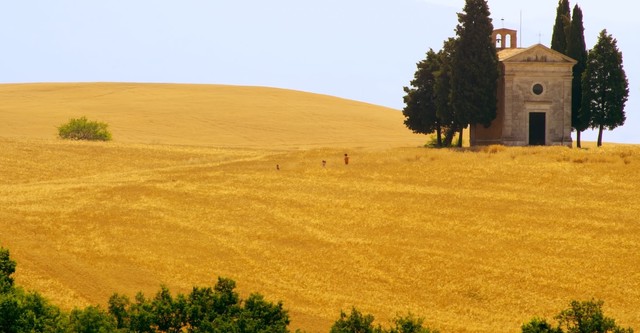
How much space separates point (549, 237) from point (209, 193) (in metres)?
17.6

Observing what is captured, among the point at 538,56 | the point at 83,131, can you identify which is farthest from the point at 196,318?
the point at 83,131

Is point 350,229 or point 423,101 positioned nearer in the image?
point 350,229

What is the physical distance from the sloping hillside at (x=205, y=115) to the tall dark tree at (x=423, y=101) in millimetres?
18077

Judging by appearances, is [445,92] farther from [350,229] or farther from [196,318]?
[196,318]

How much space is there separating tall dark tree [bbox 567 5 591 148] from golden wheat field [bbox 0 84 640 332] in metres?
9.54

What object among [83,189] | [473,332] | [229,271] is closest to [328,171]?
[83,189]

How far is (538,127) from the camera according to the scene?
72750mm

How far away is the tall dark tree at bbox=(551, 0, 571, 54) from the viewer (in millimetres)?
77438

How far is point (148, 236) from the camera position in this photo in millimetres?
44969

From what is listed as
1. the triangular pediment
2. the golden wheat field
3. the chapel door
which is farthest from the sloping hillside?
the golden wheat field

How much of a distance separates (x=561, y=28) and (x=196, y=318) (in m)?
54.6

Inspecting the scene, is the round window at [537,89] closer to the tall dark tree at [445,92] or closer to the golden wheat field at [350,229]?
the tall dark tree at [445,92]

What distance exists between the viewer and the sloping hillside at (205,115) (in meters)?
102

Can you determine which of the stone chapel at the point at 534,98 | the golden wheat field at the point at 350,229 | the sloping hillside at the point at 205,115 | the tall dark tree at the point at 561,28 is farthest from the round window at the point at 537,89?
the sloping hillside at the point at 205,115
